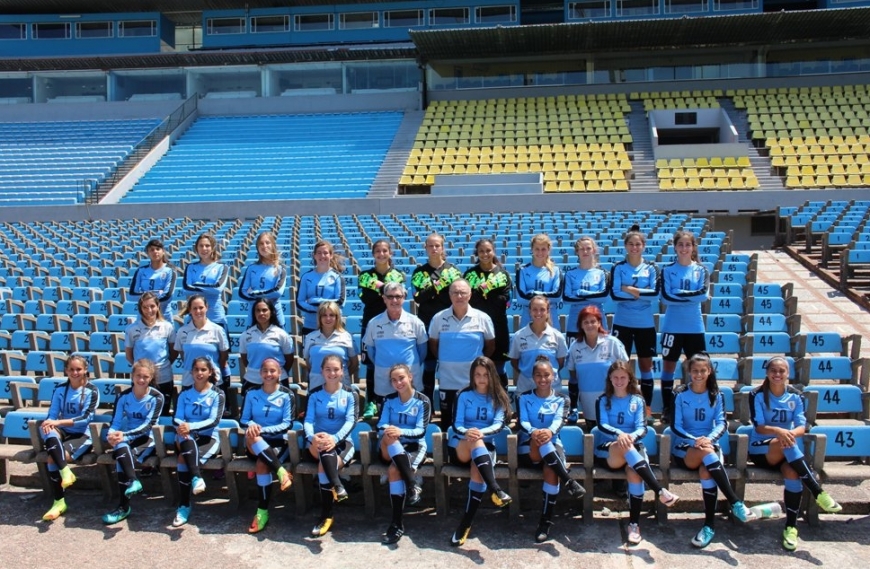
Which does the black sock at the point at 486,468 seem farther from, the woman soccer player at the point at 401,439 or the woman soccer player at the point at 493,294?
the woman soccer player at the point at 493,294

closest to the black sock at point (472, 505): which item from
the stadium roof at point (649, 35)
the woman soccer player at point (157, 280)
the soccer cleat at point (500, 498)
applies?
the soccer cleat at point (500, 498)

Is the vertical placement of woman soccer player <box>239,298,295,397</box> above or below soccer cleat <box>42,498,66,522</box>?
above

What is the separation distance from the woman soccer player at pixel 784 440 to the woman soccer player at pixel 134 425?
4.17 metres

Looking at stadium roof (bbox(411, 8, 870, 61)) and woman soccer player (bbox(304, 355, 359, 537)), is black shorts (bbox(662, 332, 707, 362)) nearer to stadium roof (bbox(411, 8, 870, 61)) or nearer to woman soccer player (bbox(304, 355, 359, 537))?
woman soccer player (bbox(304, 355, 359, 537))

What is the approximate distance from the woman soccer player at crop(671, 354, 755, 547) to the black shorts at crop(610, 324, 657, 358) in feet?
2.92

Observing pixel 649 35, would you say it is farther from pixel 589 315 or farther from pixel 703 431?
pixel 703 431

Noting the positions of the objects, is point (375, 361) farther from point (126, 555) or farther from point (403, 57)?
point (403, 57)

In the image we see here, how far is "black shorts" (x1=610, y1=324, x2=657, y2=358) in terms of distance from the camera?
5.68 meters

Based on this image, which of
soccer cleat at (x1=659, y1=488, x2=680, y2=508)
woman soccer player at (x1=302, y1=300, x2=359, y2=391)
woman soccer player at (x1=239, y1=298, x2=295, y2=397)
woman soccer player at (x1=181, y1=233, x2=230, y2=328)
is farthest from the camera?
woman soccer player at (x1=181, y1=233, x2=230, y2=328)

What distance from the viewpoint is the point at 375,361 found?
5.16m

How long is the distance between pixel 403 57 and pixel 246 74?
21.1 ft

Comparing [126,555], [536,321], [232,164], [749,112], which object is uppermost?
[749,112]

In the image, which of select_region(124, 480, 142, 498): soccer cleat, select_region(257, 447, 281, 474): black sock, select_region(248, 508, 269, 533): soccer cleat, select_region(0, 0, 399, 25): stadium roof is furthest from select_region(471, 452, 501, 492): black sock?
select_region(0, 0, 399, 25): stadium roof

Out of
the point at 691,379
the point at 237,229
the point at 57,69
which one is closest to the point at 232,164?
the point at 237,229
